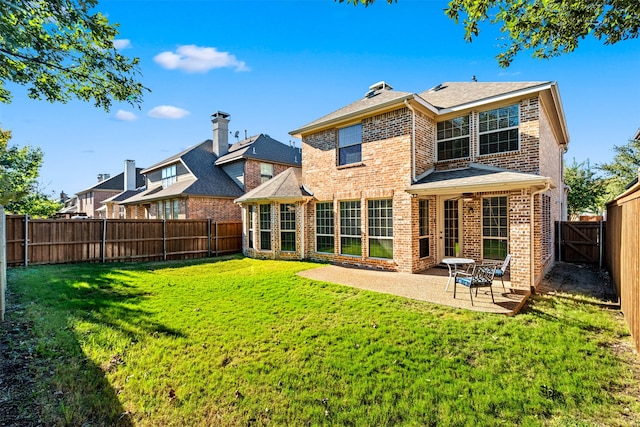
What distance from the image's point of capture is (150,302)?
705 cm

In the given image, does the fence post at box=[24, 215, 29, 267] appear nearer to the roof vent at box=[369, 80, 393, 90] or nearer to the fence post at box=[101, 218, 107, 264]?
the fence post at box=[101, 218, 107, 264]

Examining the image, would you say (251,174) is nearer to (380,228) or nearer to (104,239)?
(104,239)

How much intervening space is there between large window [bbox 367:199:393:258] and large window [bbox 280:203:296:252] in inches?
158

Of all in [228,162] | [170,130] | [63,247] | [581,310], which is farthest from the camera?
[228,162]

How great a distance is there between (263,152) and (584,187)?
29521 mm

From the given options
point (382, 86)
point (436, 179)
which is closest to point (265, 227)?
point (436, 179)


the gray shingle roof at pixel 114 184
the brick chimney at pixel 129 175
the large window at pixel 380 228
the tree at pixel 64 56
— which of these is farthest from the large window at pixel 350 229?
the gray shingle roof at pixel 114 184

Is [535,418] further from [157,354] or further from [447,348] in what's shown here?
[157,354]

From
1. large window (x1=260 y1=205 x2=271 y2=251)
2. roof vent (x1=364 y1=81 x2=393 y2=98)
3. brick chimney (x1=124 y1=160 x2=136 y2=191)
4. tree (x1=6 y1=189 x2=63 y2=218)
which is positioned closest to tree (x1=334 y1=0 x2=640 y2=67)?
roof vent (x1=364 y1=81 x2=393 y2=98)

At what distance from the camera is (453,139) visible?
10.8 m

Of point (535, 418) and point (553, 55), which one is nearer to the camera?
point (535, 418)

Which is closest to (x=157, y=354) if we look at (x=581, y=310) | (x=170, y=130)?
(x=581, y=310)

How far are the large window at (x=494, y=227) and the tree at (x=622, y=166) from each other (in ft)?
78.1

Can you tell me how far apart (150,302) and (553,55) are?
11482mm
